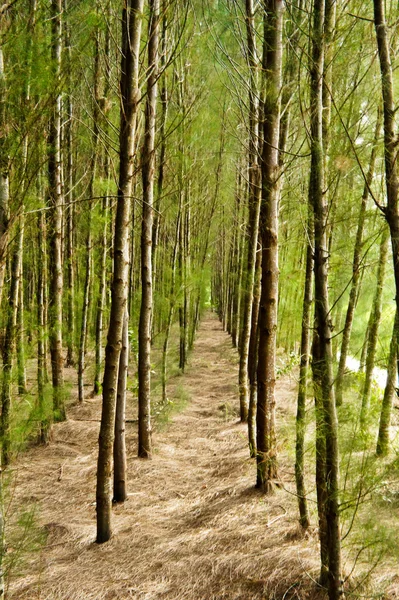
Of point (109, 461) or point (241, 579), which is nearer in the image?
point (241, 579)

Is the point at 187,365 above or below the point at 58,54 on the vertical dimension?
below

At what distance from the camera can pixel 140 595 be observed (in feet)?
11.8

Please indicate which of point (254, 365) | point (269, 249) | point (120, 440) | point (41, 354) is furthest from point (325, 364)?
point (41, 354)

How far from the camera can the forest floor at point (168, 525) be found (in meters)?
3.59

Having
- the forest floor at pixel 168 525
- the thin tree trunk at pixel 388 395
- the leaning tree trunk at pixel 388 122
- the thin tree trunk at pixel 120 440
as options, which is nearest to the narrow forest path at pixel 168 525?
the forest floor at pixel 168 525

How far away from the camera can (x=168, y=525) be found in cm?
478

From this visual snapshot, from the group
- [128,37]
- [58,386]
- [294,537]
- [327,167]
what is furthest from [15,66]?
[58,386]

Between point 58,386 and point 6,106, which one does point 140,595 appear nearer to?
point 6,106

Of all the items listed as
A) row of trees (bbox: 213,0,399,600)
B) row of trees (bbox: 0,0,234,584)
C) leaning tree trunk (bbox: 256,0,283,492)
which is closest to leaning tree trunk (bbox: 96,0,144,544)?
row of trees (bbox: 0,0,234,584)

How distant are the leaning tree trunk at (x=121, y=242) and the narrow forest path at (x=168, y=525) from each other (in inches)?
18.1

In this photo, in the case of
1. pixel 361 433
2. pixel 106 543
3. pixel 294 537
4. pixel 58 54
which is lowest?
pixel 106 543

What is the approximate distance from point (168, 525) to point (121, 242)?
2871 millimetres

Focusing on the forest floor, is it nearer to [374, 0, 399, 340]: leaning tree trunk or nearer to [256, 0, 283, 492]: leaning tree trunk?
[256, 0, 283, 492]: leaning tree trunk

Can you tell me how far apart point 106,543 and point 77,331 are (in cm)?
829
